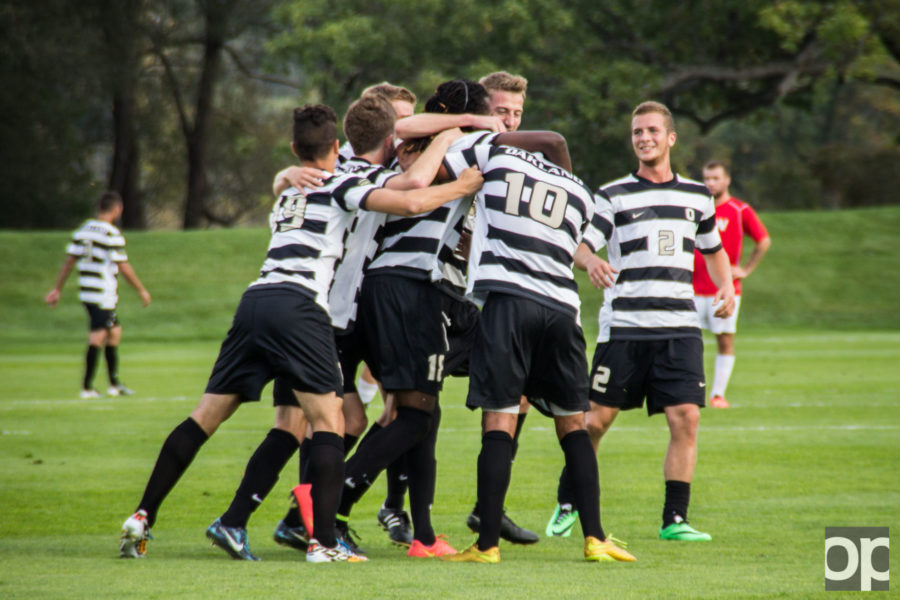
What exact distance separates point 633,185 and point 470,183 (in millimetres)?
1450

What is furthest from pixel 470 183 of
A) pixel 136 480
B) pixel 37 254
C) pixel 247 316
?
pixel 37 254

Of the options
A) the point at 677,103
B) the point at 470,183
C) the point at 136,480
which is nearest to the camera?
the point at 470,183

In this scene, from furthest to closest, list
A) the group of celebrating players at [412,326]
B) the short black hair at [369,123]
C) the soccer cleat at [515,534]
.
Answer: the soccer cleat at [515,534] → the short black hair at [369,123] → the group of celebrating players at [412,326]

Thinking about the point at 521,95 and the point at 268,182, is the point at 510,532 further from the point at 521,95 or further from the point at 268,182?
the point at 268,182

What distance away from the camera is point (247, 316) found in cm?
538

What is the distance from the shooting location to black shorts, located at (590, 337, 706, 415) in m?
6.31

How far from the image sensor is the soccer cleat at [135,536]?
5.27 meters

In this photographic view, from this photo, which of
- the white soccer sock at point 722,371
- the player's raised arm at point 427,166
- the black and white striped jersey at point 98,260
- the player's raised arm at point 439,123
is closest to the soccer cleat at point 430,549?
the player's raised arm at point 427,166

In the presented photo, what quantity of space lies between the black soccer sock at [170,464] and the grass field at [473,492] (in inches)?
10.8

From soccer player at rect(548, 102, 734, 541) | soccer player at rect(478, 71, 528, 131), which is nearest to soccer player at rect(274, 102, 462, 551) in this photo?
soccer player at rect(478, 71, 528, 131)

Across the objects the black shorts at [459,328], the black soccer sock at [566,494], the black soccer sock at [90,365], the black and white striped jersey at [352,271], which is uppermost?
the black and white striped jersey at [352,271]

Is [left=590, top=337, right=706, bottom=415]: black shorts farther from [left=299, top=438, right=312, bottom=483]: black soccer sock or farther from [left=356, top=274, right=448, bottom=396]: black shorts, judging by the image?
[left=299, top=438, right=312, bottom=483]: black soccer sock

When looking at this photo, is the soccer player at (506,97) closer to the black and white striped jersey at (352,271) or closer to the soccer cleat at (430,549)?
the black and white striped jersey at (352,271)
